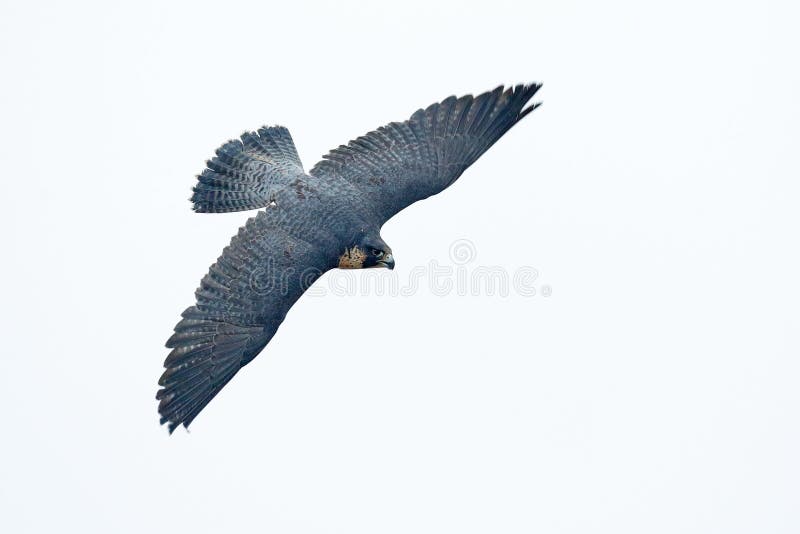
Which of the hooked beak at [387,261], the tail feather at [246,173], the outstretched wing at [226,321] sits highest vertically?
the tail feather at [246,173]

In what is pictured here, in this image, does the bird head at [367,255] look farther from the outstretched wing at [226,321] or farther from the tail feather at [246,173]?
the tail feather at [246,173]

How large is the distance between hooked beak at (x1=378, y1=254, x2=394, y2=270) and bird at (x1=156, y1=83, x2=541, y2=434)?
0.01m

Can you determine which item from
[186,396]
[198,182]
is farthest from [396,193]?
[186,396]

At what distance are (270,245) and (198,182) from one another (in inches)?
73.0

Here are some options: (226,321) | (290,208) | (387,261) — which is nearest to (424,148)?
(387,261)

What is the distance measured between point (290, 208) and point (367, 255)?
1273 mm

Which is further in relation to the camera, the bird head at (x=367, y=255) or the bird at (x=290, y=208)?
the bird head at (x=367, y=255)

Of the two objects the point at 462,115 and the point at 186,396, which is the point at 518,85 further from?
the point at 186,396

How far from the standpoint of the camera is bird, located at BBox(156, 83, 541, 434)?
46.8ft

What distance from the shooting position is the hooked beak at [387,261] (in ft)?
51.2

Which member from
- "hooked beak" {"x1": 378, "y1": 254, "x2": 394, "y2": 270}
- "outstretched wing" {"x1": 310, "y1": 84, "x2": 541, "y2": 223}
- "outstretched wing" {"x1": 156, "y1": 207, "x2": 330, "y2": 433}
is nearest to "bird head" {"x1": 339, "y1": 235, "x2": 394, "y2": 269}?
"hooked beak" {"x1": 378, "y1": 254, "x2": 394, "y2": 270}

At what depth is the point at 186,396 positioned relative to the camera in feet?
46.5

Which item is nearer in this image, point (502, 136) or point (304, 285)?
point (304, 285)

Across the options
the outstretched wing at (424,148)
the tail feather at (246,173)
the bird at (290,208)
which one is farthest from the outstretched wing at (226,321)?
the outstretched wing at (424,148)
